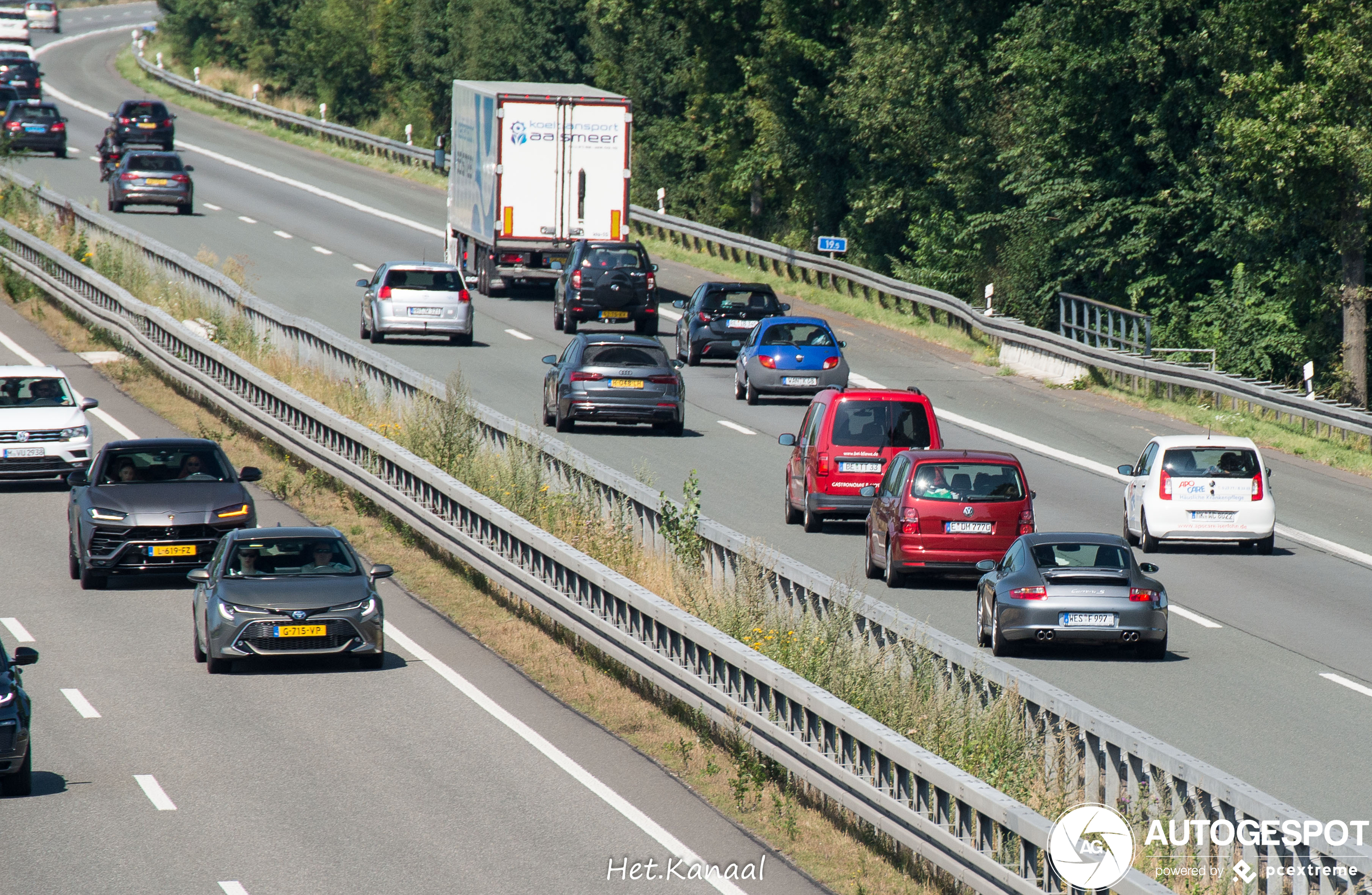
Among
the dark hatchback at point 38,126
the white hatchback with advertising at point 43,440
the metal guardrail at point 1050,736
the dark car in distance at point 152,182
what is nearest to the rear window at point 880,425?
the metal guardrail at point 1050,736

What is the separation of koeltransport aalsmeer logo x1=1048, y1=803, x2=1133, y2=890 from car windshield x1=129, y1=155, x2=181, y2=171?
164 ft

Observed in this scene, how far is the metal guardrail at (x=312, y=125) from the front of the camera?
69.4m

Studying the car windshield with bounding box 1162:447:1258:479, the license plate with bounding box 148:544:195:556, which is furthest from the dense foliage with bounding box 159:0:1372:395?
the license plate with bounding box 148:544:195:556

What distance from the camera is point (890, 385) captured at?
35500 millimetres

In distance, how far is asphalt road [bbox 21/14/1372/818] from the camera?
51.3ft

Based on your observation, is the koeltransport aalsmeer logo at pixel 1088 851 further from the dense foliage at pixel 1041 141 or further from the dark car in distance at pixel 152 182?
the dark car in distance at pixel 152 182

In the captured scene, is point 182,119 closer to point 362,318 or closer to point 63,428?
point 362,318

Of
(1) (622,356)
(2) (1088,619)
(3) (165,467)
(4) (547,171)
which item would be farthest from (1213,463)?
(4) (547,171)

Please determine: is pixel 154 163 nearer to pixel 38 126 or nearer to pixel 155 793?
pixel 38 126

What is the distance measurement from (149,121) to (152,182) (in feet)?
44.2

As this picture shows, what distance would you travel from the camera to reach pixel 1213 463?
947 inches

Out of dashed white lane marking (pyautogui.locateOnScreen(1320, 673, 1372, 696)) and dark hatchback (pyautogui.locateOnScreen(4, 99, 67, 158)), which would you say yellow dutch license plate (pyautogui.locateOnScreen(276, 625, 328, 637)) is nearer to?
dashed white lane marking (pyautogui.locateOnScreen(1320, 673, 1372, 696))

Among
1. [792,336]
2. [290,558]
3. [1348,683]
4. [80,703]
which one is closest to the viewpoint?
[80,703]

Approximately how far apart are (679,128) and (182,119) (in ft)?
73.0
